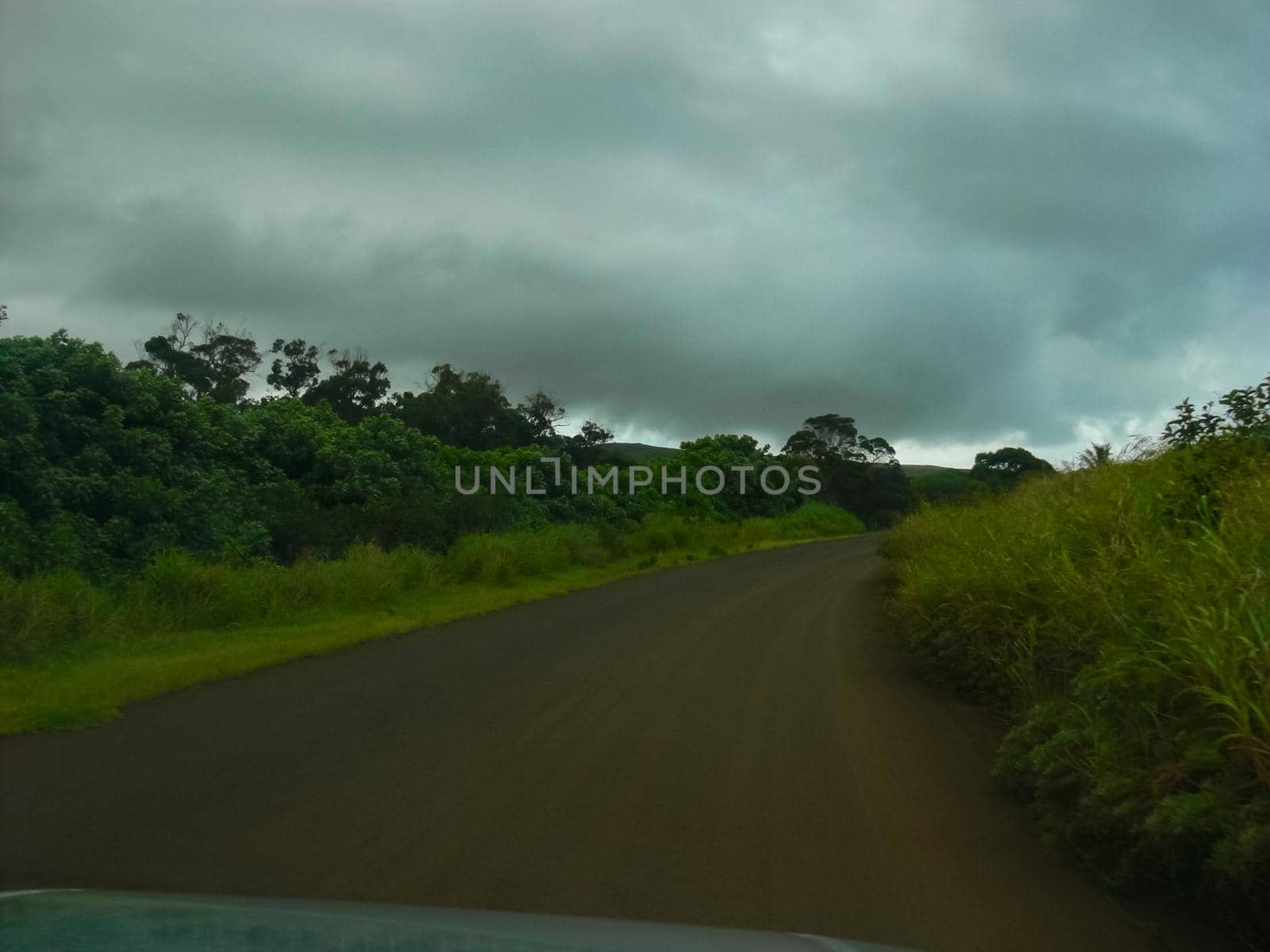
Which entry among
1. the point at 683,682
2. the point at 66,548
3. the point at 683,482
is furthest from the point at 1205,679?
the point at 683,482

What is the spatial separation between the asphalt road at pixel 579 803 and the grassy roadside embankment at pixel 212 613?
75 centimetres

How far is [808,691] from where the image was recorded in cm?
1091

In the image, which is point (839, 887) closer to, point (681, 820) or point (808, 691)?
point (681, 820)

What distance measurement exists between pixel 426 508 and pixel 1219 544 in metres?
21.0

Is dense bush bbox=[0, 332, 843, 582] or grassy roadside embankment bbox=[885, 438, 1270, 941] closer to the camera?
grassy roadside embankment bbox=[885, 438, 1270, 941]

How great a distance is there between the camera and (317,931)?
3.73 meters

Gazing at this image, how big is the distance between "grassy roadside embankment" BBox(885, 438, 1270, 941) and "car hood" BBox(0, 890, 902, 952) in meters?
2.00

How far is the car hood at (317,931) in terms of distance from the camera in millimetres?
3498

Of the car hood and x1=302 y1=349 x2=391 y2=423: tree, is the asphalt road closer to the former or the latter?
the car hood

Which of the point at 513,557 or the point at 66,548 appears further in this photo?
the point at 513,557

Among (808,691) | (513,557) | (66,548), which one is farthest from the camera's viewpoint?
(513,557)

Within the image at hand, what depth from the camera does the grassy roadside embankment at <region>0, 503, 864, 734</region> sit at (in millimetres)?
10727

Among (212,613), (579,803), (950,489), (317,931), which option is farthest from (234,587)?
(950,489)

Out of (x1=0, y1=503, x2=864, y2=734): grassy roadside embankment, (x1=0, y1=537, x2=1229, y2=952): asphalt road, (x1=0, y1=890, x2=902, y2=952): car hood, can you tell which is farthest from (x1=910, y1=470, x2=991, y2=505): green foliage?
(x1=0, y1=890, x2=902, y2=952): car hood
